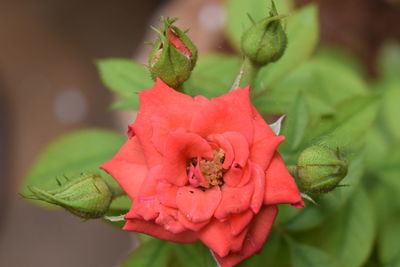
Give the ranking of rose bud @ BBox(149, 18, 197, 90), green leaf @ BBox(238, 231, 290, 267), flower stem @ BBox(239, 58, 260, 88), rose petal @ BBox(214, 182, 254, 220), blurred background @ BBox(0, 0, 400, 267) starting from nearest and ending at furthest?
rose petal @ BBox(214, 182, 254, 220) → rose bud @ BBox(149, 18, 197, 90) → flower stem @ BBox(239, 58, 260, 88) → green leaf @ BBox(238, 231, 290, 267) → blurred background @ BBox(0, 0, 400, 267)

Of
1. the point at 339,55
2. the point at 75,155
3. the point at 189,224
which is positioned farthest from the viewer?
the point at 339,55

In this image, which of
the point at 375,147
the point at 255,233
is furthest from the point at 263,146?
the point at 375,147

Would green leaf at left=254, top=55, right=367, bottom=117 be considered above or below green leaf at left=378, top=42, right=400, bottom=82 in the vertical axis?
above

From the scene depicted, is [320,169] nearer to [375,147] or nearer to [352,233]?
[352,233]

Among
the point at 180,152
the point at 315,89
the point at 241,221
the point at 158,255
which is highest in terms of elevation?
the point at 180,152

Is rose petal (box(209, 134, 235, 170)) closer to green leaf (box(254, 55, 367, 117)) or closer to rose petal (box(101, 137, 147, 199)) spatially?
rose petal (box(101, 137, 147, 199))

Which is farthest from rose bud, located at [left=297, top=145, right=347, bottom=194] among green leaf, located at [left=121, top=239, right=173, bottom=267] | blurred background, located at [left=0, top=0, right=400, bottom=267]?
blurred background, located at [left=0, top=0, right=400, bottom=267]
